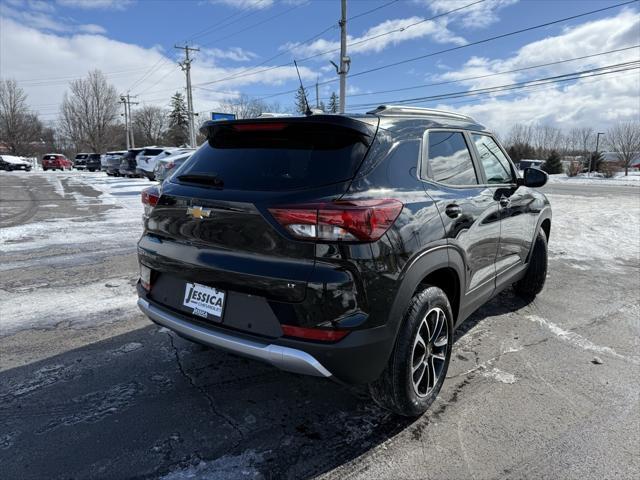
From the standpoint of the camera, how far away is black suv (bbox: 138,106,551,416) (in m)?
2.13

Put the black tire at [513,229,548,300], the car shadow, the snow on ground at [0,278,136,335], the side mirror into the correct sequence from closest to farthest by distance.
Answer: the car shadow
the snow on ground at [0,278,136,335]
the side mirror
the black tire at [513,229,548,300]

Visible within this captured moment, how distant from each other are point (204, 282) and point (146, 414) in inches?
38.1

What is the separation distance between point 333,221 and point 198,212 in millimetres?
849

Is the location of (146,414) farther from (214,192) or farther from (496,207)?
(496,207)

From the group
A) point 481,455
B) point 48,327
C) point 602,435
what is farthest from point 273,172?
point 48,327

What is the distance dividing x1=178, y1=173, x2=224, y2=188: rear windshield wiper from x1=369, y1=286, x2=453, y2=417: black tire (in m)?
1.33

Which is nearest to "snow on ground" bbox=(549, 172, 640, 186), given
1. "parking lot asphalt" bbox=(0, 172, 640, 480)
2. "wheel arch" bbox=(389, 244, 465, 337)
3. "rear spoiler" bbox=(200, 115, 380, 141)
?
"parking lot asphalt" bbox=(0, 172, 640, 480)

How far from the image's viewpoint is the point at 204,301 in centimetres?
245

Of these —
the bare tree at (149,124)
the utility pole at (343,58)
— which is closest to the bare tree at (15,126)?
the bare tree at (149,124)

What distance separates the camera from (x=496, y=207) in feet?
11.6

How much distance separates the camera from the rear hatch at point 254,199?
7.18 ft

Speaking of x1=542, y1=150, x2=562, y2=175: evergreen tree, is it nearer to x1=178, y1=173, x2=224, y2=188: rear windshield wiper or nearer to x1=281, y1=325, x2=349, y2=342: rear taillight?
x1=178, y1=173, x2=224, y2=188: rear windshield wiper

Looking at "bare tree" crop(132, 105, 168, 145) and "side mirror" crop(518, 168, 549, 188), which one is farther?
"bare tree" crop(132, 105, 168, 145)

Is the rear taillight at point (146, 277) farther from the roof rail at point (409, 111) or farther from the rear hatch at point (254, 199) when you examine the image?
the roof rail at point (409, 111)
